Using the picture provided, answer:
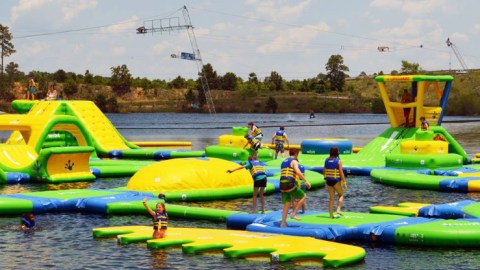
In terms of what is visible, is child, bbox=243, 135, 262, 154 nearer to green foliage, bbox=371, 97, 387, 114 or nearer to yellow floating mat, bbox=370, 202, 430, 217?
yellow floating mat, bbox=370, 202, 430, 217

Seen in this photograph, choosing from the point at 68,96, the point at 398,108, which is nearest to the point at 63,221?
the point at 398,108

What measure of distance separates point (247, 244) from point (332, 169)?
346cm

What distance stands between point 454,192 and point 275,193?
21.2ft

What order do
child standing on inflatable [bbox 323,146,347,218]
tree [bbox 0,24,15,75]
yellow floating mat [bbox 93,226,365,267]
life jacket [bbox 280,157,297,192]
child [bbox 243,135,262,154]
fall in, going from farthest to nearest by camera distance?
tree [bbox 0,24,15,75] < child [bbox 243,135,262,154] < child standing on inflatable [bbox 323,146,347,218] < life jacket [bbox 280,157,297,192] < yellow floating mat [bbox 93,226,365,267]

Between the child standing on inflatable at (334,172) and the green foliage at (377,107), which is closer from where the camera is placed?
the child standing on inflatable at (334,172)

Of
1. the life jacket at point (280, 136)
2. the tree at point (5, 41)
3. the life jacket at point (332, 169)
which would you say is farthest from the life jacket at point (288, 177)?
the tree at point (5, 41)

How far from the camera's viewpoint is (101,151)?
1954 inches

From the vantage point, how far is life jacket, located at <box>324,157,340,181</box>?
74.0 feet

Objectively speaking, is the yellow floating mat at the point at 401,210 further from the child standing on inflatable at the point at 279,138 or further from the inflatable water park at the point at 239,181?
the child standing on inflatable at the point at 279,138

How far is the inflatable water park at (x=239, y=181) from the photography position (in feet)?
69.5

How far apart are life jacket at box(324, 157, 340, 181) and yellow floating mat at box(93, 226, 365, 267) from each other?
227 cm

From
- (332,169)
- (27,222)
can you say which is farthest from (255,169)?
(27,222)

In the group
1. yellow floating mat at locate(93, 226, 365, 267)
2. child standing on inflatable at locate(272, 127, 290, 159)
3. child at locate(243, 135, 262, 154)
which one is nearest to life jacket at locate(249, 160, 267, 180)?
yellow floating mat at locate(93, 226, 365, 267)

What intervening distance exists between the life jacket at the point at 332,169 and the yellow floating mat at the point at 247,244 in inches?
89.5
